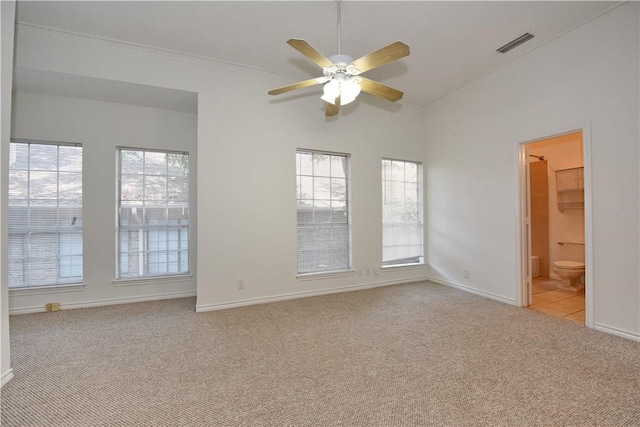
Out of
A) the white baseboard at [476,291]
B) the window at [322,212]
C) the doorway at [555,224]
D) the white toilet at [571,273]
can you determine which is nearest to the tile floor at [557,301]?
the doorway at [555,224]

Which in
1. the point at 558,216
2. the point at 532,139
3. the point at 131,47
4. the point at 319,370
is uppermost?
the point at 131,47

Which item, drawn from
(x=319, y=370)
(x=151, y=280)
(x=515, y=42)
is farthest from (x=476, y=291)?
(x=151, y=280)

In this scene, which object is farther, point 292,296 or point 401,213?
point 401,213

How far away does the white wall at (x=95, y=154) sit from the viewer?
11.8ft

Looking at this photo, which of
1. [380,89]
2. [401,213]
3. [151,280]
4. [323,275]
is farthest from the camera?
[401,213]

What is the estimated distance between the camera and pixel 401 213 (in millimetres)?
5102

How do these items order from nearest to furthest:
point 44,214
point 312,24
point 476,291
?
point 312,24
point 44,214
point 476,291

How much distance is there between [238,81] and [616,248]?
15.4ft

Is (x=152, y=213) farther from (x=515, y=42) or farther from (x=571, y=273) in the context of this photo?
(x=571, y=273)

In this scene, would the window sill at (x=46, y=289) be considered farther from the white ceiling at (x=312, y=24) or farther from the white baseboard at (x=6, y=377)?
the white ceiling at (x=312, y=24)

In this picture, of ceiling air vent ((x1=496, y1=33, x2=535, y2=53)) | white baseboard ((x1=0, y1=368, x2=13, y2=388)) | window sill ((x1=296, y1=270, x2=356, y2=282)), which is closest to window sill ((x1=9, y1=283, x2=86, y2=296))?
white baseboard ((x1=0, y1=368, x2=13, y2=388))

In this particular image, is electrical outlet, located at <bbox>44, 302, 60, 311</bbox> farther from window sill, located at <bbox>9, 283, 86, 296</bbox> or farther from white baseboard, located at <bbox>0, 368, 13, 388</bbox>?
white baseboard, located at <bbox>0, 368, 13, 388</bbox>

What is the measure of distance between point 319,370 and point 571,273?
447 centimetres

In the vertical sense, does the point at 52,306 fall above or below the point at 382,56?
below
